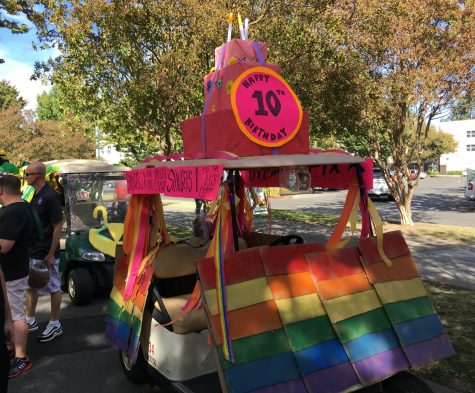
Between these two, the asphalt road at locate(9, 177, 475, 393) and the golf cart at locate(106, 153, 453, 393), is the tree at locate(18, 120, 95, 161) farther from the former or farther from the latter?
the golf cart at locate(106, 153, 453, 393)

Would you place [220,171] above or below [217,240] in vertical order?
above

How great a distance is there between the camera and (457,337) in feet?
14.5

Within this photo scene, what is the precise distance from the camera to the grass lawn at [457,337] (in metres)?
3.62

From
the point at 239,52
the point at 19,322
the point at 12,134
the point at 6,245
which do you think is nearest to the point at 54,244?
the point at 19,322

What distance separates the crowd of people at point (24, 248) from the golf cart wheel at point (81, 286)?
964 mm

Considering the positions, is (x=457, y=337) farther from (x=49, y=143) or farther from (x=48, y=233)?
(x=49, y=143)

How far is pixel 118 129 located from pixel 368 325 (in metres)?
8.44

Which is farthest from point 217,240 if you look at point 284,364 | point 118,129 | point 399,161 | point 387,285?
point 399,161

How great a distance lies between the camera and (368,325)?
8.88 ft

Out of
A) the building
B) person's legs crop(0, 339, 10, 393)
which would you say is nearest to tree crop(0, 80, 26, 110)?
person's legs crop(0, 339, 10, 393)

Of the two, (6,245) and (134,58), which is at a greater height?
(134,58)

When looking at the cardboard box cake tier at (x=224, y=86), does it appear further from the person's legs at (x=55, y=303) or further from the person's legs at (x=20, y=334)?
the person's legs at (x=55, y=303)

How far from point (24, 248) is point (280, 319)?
8.43ft

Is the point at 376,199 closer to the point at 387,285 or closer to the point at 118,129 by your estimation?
the point at 118,129
